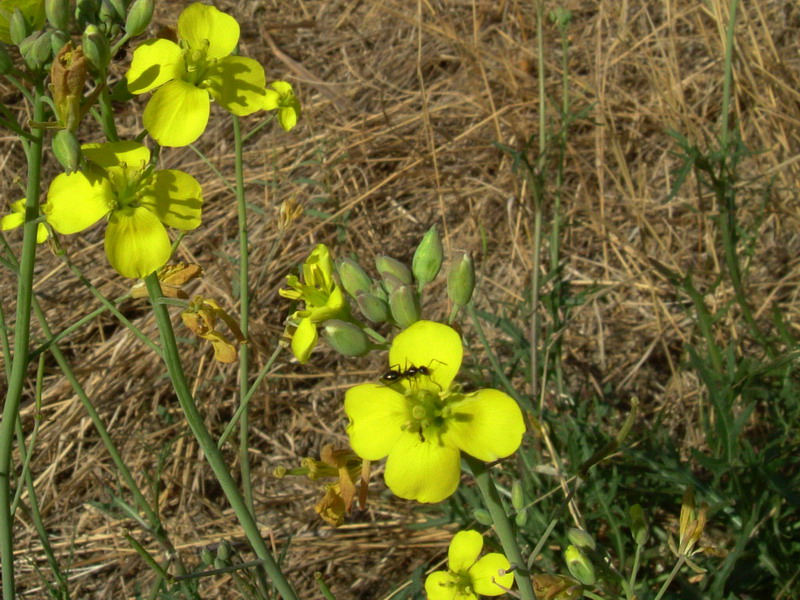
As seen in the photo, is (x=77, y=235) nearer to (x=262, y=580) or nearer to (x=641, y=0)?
(x=262, y=580)

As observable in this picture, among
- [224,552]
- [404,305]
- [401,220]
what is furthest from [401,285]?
[401,220]

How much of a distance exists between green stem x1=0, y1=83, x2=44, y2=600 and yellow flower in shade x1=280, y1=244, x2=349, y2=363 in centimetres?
50

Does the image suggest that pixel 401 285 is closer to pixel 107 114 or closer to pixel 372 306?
pixel 372 306

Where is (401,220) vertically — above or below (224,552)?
below

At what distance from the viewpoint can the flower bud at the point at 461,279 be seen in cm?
141

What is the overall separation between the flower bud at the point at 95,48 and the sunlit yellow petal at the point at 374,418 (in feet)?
2.38

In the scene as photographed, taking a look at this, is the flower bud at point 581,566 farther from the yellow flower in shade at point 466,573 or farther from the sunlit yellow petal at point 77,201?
the sunlit yellow petal at point 77,201

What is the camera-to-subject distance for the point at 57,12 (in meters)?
1.41

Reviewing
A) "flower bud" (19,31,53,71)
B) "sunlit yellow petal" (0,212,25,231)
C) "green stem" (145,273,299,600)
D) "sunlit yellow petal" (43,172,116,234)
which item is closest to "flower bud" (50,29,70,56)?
"flower bud" (19,31,53,71)

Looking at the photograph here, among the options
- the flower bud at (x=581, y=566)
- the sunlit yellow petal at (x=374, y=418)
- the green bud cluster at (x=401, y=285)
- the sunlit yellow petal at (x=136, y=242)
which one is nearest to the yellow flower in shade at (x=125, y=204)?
the sunlit yellow petal at (x=136, y=242)

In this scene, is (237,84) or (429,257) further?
(237,84)

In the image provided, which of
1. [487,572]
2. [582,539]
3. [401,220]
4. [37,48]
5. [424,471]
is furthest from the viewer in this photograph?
[401,220]

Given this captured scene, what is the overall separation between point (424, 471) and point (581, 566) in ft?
1.41

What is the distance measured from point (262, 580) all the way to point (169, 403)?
5.49 feet
